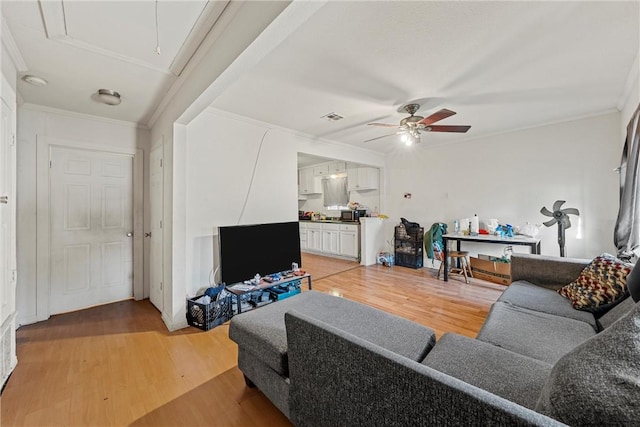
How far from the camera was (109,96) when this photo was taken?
8.17ft

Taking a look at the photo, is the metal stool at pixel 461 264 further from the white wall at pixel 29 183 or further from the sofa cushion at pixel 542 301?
the white wall at pixel 29 183

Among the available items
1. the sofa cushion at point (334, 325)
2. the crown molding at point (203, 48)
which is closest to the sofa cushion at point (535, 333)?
the sofa cushion at point (334, 325)

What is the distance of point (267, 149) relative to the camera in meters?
3.64

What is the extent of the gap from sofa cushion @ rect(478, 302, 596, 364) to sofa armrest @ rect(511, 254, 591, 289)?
80 centimetres

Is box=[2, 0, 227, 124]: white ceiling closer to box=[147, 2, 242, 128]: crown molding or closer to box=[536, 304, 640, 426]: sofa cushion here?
box=[147, 2, 242, 128]: crown molding

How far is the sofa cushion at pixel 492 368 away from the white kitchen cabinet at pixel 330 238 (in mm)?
4636

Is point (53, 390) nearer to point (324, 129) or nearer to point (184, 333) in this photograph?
point (184, 333)

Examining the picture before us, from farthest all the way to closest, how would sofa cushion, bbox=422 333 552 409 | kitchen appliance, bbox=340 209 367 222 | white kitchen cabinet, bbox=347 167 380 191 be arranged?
1. kitchen appliance, bbox=340 209 367 222
2. white kitchen cabinet, bbox=347 167 380 191
3. sofa cushion, bbox=422 333 552 409

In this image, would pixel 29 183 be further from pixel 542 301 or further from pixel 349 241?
pixel 542 301

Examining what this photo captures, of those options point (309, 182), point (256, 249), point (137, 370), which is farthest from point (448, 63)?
point (309, 182)

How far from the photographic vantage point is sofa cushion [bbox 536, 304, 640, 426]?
0.63 m

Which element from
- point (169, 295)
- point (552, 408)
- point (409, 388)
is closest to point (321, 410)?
point (409, 388)

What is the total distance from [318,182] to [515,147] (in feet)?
14.5

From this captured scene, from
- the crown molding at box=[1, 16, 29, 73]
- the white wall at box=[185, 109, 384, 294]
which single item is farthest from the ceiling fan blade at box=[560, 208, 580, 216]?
the crown molding at box=[1, 16, 29, 73]
